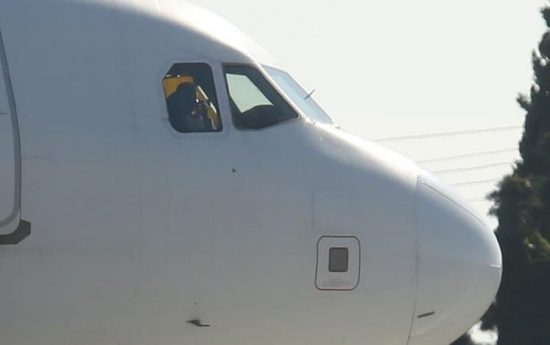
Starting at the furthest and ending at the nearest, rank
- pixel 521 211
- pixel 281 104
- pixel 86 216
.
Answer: pixel 521 211 < pixel 281 104 < pixel 86 216

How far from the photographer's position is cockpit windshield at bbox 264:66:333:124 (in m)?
21.6

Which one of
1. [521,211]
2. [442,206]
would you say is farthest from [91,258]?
[521,211]

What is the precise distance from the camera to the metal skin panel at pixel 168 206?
19953 mm

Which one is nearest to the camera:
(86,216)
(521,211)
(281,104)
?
(86,216)

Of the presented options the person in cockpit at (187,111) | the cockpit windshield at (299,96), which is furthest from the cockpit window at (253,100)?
the person in cockpit at (187,111)

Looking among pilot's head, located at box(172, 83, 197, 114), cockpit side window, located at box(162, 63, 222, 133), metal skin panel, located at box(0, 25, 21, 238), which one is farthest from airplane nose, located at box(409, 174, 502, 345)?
metal skin panel, located at box(0, 25, 21, 238)

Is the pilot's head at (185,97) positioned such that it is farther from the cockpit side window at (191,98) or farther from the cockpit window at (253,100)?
the cockpit window at (253,100)

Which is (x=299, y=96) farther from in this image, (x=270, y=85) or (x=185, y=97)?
(x=185, y=97)

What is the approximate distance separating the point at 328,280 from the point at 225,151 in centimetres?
139

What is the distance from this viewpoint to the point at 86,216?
65.5 feet

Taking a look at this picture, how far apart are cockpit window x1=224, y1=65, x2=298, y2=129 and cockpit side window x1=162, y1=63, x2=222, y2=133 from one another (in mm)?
182

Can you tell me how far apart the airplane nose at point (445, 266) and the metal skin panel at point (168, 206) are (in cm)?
10

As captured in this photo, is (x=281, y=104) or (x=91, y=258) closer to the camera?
(x=91, y=258)

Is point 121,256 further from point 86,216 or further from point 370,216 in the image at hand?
point 370,216
